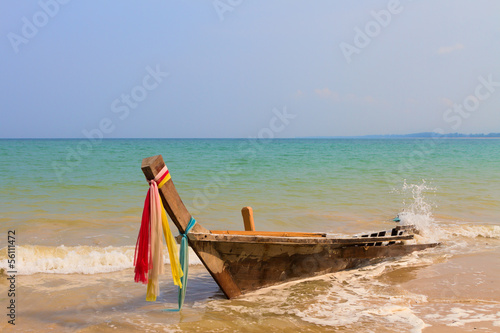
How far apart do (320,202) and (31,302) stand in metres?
8.11

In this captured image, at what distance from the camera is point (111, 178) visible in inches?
631

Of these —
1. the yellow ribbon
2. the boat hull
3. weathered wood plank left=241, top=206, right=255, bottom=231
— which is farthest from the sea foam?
the yellow ribbon

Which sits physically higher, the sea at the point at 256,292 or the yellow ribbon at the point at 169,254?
the yellow ribbon at the point at 169,254

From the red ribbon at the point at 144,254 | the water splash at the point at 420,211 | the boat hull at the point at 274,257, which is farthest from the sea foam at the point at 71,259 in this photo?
the water splash at the point at 420,211

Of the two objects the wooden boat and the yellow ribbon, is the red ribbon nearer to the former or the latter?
the yellow ribbon

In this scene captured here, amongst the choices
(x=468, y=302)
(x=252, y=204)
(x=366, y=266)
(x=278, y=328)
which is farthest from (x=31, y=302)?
(x=252, y=204)

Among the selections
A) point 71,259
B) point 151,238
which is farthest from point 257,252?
point 71,259

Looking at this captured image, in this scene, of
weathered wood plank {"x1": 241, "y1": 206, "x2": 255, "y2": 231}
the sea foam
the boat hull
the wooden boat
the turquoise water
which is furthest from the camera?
the turquoise water

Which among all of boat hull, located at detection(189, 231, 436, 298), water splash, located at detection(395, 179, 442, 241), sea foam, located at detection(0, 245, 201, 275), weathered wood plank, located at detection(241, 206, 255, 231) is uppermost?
weathered wood plank, located at detection(241, 206, 255, 231)

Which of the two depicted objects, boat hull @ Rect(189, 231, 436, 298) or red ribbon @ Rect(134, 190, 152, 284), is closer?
red ribbon @ Rect(134, 190, 152, 284)

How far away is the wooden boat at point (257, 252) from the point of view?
4.07 metres

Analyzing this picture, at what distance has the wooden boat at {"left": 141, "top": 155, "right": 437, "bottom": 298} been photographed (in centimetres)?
407

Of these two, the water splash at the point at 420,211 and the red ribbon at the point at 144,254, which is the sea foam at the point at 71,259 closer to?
the red ribbon at the point at 144,254

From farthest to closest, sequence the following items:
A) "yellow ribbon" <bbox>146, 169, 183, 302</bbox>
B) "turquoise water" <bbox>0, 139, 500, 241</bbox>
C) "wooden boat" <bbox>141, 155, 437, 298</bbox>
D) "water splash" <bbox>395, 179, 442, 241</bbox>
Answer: "turquoise water" <bbox>0, 139, 500, 241</bbox> < "water splash" <bbox>395, 179, 442, 241</bbox> < "wooden boat" <bbox>141, 155, 437, 298</bbox> < "yellow ribbon" <bbox>146, 169, 183, 302</bbox>
